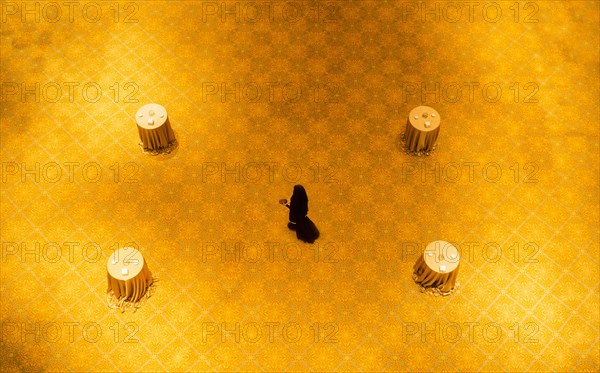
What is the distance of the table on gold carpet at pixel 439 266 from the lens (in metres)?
7.93

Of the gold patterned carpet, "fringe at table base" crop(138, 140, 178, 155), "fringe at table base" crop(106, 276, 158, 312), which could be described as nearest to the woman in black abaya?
the gold patterned carpet

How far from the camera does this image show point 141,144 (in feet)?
31.0

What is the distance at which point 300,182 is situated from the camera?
360 inches

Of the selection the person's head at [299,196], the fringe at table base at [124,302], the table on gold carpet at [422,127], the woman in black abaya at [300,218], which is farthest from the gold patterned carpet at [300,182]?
the person's head at [299,196]

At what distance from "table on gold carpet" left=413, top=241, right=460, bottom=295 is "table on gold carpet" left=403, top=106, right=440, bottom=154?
1.75m

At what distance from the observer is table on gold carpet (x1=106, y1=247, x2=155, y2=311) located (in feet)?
25.7

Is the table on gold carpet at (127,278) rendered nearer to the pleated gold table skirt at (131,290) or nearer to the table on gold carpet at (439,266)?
the pleated gold table skirt at (131,290)

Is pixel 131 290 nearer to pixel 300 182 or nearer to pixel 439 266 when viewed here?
pixel 300 182

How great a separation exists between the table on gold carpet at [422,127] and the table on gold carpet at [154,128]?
3.53m

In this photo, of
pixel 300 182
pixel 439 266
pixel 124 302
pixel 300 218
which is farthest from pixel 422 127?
pixel 124 302

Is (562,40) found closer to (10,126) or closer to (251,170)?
(251,170)

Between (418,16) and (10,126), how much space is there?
690 cm

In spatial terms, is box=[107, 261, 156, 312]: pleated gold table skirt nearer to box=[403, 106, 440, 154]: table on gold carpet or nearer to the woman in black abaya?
the woman in black abaya

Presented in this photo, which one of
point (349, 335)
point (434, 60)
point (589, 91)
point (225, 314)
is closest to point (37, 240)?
point (225, 314)
